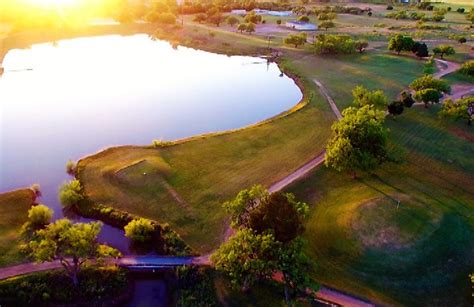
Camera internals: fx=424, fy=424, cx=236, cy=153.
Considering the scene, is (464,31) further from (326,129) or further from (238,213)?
(238,213)

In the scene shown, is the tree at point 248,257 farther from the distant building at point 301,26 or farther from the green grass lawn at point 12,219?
the distant building at point 301,26

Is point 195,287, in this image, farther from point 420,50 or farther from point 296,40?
point 420,50

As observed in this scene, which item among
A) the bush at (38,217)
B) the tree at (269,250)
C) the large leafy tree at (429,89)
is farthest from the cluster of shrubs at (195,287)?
the large leafy tree at (429,89)

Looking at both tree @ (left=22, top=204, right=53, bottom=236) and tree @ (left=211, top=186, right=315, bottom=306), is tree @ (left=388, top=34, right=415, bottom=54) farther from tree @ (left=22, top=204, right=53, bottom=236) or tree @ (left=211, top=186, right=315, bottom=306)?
tree @ (left=22, top=204, right=53, bottom=236)

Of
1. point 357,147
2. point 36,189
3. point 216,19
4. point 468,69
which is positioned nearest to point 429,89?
point 468,69

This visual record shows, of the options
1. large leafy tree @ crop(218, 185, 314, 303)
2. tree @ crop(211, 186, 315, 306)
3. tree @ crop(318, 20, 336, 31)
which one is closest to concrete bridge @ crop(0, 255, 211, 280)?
tree @ crop(211, 186, 315, 306)

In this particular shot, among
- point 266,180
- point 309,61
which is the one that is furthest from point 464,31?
point 266,180
